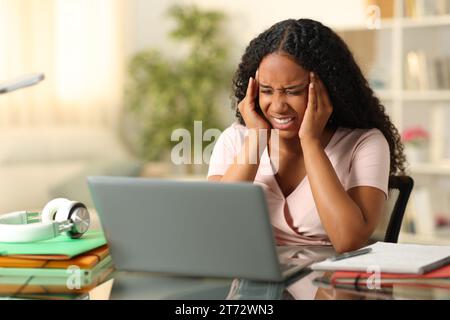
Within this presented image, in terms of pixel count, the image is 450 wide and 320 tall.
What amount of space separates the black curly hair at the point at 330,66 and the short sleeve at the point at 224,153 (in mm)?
52

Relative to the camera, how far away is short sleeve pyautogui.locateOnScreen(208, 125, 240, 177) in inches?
63.8

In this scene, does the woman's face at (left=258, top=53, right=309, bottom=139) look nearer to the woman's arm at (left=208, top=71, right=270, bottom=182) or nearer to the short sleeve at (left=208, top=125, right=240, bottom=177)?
the woman's arm at (left=208, top=71, right=270, bottom=182)

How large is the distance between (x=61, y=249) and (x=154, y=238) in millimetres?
181

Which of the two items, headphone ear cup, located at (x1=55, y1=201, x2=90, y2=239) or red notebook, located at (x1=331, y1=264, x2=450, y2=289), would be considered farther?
headphone ear cup, located at (x1=55, y1=201, x2=90, y2=239)

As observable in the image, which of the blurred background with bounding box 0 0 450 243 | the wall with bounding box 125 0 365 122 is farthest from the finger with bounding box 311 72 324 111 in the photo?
the wall with bounding box 125 0 365 122

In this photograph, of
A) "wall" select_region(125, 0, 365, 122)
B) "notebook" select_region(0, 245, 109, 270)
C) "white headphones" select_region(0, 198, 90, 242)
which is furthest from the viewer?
"wall" select_region(125, 0, 365, 122)

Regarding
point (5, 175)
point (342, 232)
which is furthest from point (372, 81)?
point (342, 232)

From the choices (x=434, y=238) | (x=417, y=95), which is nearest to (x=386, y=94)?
(x=417, y=95)

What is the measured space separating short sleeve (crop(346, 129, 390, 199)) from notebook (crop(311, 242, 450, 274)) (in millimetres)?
321

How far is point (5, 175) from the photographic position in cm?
357

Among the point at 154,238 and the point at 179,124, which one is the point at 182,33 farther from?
the point at 154,238

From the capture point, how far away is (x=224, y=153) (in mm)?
1634

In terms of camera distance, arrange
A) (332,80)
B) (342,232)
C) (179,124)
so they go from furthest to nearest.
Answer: (179,124)
(332,80)
(342,232)
